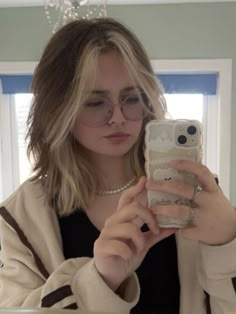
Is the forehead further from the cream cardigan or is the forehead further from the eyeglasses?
the cream cardigan

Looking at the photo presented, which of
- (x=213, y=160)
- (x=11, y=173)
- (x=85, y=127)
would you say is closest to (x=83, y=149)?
(x=85, y=127)

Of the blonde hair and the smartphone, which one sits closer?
the smartphone

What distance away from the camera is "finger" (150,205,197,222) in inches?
16.3

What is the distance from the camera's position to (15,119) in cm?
239

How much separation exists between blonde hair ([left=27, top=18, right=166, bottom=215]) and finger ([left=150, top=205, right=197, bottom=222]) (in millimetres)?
196

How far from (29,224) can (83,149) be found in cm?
14

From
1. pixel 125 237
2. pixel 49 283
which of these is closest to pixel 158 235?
pixel 125 237

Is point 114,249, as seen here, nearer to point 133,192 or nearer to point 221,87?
point 133,192

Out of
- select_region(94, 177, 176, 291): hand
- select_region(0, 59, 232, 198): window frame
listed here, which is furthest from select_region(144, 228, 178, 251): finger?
select_region(0, 59, 232, 198): window frame

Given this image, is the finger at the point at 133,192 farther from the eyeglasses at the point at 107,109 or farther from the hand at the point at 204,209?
the eyeglasses at the point at 107,109

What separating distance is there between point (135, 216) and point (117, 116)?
0.49ft

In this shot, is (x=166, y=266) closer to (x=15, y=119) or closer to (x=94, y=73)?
(x=94, y=73)

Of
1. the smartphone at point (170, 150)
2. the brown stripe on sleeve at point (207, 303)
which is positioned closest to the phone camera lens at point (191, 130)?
the smartphone at point (170, 150)

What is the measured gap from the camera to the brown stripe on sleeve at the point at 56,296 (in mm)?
477
